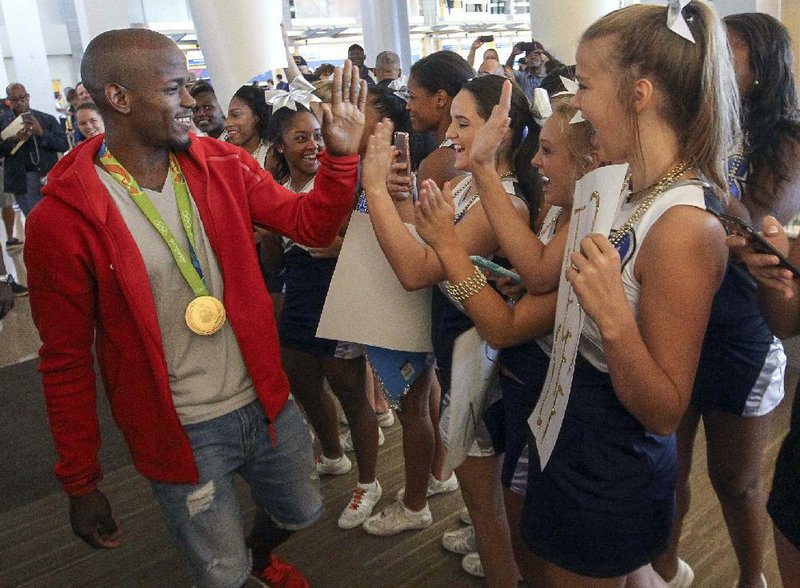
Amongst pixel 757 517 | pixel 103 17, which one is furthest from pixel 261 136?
pixel 103 17

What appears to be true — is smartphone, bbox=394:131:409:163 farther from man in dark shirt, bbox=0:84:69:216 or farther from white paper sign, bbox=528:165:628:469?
man in dark shirt, bbox=0:84:69:216

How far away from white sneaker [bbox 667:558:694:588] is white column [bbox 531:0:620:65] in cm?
A: 597

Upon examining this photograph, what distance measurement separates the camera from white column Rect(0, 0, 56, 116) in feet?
45.2

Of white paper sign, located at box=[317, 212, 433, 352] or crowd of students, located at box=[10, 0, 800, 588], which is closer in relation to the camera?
crowd of students, located at box=[10, 0, 800, 588]

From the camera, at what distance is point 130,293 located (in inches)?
56.1

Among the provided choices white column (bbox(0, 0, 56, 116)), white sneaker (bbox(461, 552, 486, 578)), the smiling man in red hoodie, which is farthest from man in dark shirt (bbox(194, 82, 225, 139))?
white column (bbox(0, 0, 56, 116))

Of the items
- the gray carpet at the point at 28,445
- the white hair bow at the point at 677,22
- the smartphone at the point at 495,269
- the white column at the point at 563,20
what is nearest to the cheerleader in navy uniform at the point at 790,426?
the white hair bow at the point at 677,22

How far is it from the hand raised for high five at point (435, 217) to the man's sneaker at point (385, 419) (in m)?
1.93

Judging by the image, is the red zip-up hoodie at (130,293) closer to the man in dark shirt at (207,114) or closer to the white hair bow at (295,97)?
the white hair bow at (295,97)

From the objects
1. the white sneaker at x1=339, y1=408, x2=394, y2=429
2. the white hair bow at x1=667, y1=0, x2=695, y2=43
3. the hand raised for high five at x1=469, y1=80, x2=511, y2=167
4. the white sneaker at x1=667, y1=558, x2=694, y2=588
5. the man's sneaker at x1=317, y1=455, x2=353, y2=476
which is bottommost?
the white sneaker at x1=339, y1=408, x2=394, y2=429

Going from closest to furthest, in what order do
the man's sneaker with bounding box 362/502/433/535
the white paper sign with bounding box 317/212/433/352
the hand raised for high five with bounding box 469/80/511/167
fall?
the hand raised for high five with bounding box 469/80/511/167 → the white paper sign with bounding box 317/212/433/352 → the man's sneaker with bounding box 362/502/433/535

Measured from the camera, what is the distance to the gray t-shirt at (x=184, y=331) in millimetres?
1494

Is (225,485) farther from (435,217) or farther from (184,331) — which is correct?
(435,217)

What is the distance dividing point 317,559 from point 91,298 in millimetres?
1311
